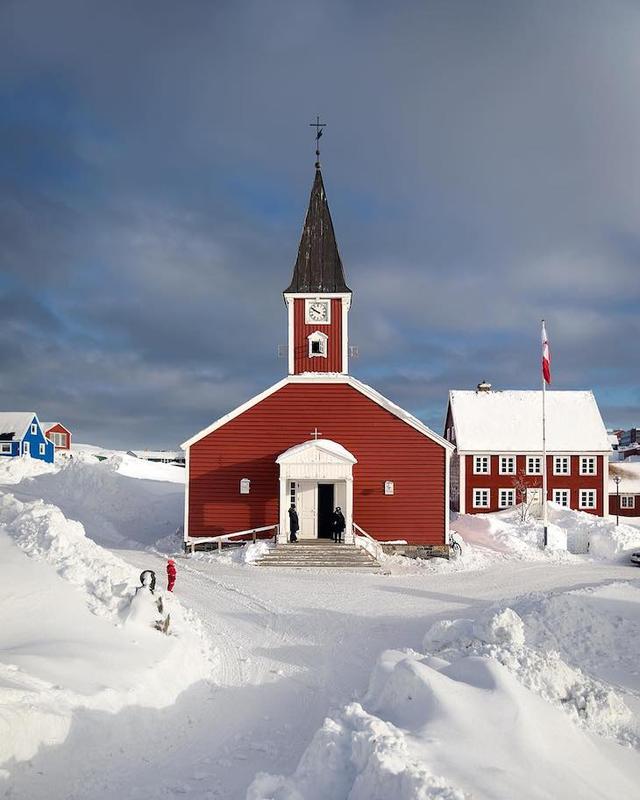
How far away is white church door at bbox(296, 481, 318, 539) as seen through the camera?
982 inches

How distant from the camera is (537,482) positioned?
39.6 metres

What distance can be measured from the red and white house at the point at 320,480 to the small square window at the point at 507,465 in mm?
16061

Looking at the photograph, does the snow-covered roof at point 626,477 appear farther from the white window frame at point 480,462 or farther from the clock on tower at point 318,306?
the clock on tower at point 318,306

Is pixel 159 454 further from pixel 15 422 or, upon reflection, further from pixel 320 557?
pixel 320 557

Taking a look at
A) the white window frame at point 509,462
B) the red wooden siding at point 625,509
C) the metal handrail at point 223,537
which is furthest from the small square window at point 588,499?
the metal handrail at point 223,537

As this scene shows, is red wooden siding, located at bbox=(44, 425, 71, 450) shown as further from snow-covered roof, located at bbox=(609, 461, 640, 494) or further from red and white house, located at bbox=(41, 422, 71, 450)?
snow-covered roof, located at bbox=(609, 461, 640, 494)

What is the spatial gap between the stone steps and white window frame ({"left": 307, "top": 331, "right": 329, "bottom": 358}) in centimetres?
781

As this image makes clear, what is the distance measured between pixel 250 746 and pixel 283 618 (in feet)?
22.1

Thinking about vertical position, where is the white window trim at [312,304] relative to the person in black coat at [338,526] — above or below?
above

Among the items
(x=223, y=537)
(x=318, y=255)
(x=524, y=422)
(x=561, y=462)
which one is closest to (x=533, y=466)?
(x=561, y=462)

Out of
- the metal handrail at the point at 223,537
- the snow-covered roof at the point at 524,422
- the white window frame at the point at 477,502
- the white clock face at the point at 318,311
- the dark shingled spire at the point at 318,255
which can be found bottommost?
the metal handrail at the point at 223,537

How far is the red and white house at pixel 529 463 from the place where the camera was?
39.5 m

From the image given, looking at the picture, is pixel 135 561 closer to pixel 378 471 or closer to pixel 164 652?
pixel 378 471

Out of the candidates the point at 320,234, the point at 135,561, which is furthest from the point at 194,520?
the point at 320,234
